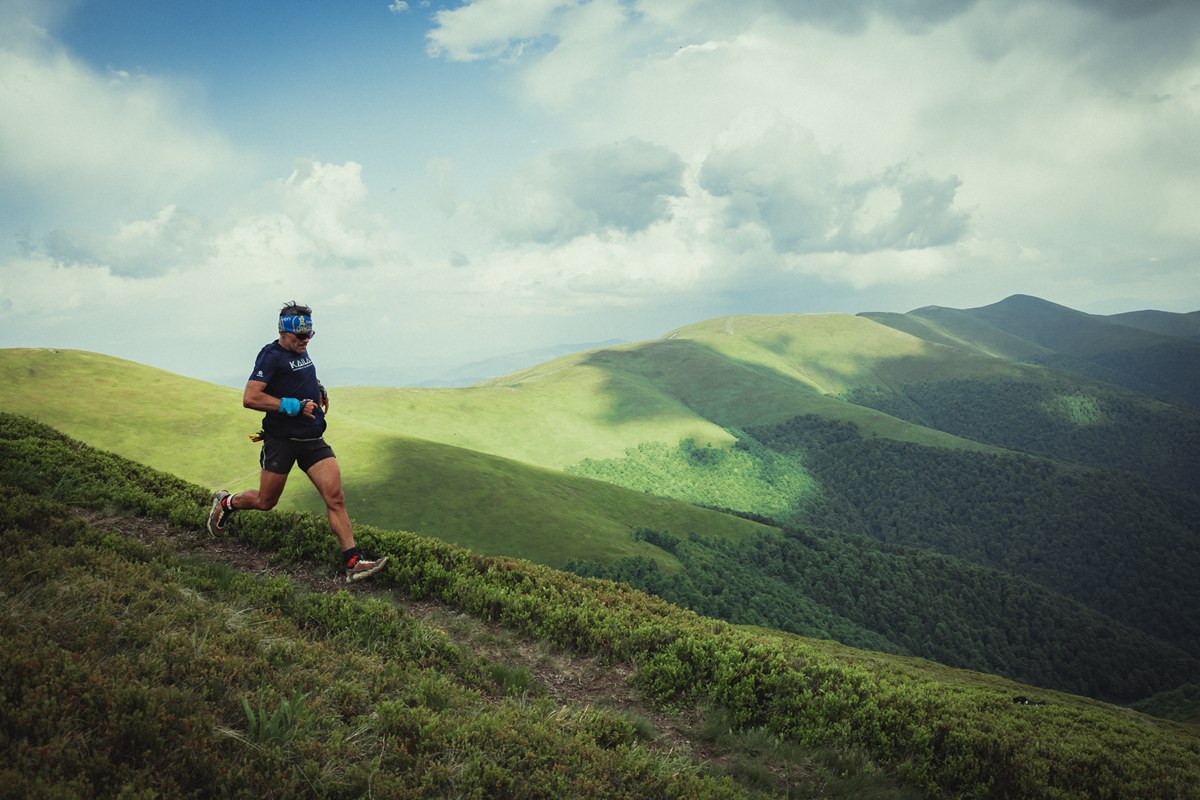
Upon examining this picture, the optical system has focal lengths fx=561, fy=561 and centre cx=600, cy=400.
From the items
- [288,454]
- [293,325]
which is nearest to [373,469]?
[288,454]

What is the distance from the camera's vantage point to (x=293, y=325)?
36.8ft

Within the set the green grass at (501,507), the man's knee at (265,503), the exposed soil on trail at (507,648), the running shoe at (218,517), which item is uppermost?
the man's knee at (265,503)

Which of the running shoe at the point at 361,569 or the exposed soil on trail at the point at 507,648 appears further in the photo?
the running shoe at the point at 361,569

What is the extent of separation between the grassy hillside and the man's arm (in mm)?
3163

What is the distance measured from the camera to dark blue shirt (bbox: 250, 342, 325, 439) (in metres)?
11.0

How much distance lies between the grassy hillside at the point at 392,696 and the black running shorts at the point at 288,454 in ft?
7.13

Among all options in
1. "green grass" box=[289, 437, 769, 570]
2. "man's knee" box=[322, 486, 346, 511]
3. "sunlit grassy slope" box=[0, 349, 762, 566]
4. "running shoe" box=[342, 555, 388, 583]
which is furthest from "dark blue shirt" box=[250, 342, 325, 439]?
Result: "green grass" box=[289, 437, 769, 570]

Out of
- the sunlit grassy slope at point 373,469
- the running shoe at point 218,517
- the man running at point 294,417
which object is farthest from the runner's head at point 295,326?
the sunlit grassy slope at point 373,469

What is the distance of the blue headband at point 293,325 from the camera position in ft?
36.7

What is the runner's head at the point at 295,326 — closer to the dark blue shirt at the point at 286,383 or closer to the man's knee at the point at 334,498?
the dark blue shirt at the point at 286,383

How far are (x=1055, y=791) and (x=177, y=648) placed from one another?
41.6ft

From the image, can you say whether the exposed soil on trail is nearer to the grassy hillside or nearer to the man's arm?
the grassy hillside

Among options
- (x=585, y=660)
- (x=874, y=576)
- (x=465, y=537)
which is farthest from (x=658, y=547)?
(x=585, y=660)

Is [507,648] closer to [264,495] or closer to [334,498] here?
[334,498]
